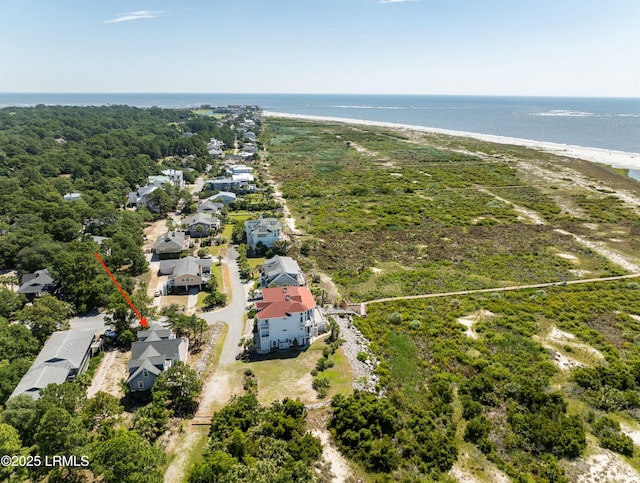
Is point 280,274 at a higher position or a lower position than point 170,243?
higher

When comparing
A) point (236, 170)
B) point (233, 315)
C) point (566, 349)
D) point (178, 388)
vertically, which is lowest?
point (233, 315)

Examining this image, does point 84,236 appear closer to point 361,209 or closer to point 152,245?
point 152,245

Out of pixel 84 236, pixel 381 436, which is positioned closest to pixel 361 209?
pixel 84 236

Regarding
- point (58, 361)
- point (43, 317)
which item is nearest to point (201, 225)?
point (43, 317)

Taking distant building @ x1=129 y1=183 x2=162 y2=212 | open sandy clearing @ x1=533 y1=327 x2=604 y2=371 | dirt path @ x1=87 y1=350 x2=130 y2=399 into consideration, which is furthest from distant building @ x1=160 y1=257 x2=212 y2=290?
open sandy clearing @ x1=533 y1=327 x2=604 y2=371

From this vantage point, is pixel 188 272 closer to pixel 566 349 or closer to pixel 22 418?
pixel 22 418

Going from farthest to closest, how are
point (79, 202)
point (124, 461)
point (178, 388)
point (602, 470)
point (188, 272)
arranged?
point (79, 202) < point (188, 272) < point (178, 388) < point (602, 470) < point (124, 461)
